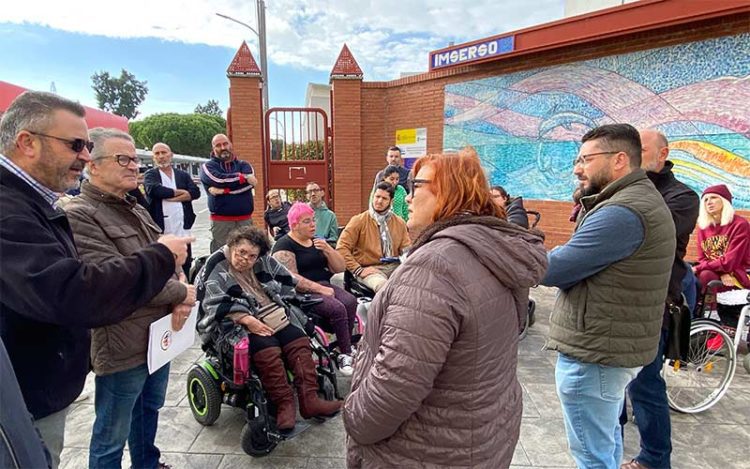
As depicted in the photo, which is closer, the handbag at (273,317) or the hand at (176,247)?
the hand at (176,247)

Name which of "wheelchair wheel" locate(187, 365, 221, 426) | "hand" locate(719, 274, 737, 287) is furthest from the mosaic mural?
"wheelchair wheel" locate(187, 365, 221, 426)

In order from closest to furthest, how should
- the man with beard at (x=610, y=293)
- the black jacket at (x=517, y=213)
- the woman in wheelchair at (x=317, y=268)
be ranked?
the man with beard at (x=610, y=293)
the woman in wheelchair at (x=317, y=268)
the black jacket at (x=517, y=213)

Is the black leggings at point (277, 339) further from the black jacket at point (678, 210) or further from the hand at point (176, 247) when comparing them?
the black jacket at point (678, 210)

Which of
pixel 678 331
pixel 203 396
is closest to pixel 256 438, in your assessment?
pixel 203 396

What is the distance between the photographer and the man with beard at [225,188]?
4969 mm

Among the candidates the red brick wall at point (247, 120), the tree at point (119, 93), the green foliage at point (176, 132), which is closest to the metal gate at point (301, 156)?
the red brick wall at point (247, 120)

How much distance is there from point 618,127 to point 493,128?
571cm

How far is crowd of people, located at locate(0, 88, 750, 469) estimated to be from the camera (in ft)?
3.65

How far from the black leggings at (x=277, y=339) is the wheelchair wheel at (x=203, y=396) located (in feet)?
1.23

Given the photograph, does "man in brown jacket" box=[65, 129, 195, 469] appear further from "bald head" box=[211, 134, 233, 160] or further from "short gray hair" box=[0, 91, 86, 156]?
"bald head" box=[211, 134, 233, 160]

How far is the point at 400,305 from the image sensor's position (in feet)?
3.60

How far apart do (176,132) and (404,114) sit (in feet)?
161

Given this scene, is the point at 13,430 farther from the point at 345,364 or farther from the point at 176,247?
the point at 345,364

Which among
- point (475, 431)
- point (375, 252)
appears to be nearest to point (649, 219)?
point (475, 431)
